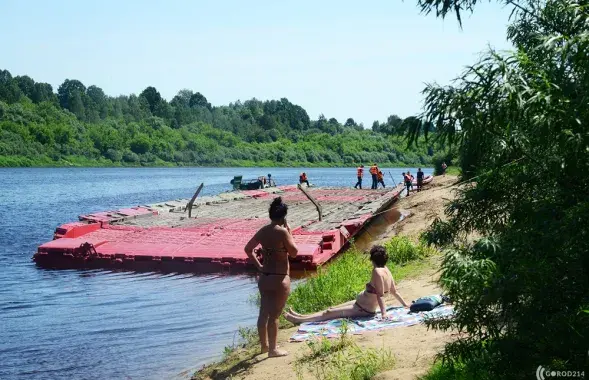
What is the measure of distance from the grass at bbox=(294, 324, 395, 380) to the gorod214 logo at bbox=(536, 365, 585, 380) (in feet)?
7.40

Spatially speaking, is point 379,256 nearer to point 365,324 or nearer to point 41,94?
point 365,324

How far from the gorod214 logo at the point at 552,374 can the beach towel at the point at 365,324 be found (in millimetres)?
3328

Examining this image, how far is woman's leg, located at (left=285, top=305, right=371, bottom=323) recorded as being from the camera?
936 cm

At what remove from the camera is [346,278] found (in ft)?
42.2

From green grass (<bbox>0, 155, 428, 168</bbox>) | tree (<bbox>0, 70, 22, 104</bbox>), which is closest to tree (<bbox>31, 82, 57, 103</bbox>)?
tree (<bbox>0, 70, 22, 104</bbox>)

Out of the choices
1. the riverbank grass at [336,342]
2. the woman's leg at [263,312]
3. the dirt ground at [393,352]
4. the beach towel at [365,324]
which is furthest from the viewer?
the beach towel at [365,324]

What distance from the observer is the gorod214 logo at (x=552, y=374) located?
4.66 m

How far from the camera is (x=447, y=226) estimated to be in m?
6.88

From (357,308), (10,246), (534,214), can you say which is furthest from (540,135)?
(10,246)

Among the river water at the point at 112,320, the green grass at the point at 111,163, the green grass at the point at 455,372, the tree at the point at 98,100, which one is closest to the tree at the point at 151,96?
the tree at the point at 98,100

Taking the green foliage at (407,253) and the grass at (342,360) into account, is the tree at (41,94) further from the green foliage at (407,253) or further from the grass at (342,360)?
the grass at (342,360)

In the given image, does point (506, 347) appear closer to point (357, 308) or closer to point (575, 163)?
point (575, 163)

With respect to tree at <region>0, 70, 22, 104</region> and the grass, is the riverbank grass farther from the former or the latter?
tree at <region>0, 70, 22, 104</region>

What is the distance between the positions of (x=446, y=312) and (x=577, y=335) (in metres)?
4.03
